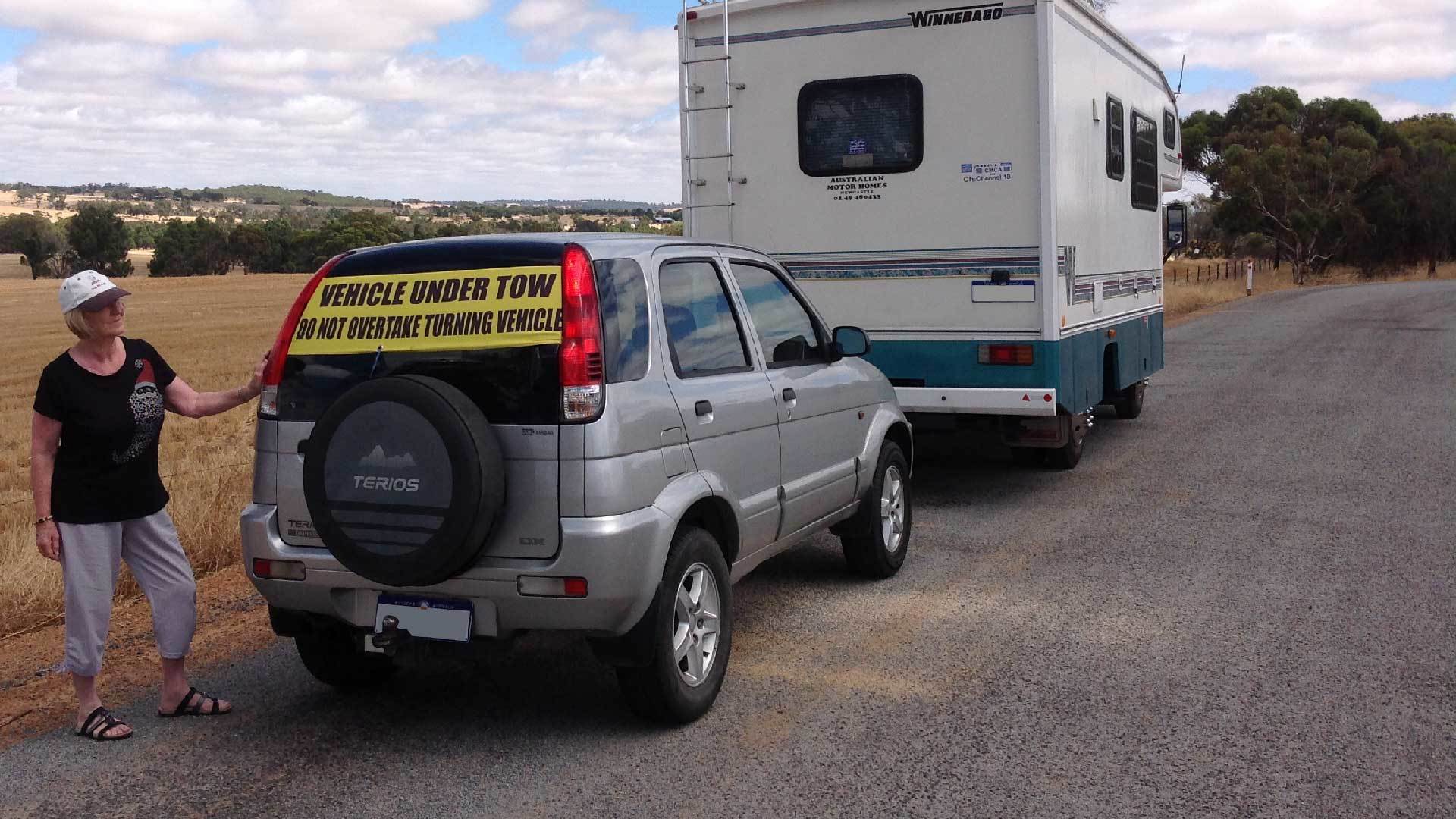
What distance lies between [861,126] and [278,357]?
524 centimetres

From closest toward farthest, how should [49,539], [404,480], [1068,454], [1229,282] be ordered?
[404,480] → [49,539] → [1068,454] → [1229,282]

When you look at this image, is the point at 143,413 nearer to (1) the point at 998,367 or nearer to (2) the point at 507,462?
(2) the point at 507,462

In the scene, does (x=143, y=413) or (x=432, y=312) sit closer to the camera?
(x=432, y=312)

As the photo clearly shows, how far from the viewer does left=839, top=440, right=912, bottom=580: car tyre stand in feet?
23.0

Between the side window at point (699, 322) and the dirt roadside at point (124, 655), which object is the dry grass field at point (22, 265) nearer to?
the dirt roadside at point (124, 655)

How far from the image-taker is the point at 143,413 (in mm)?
5055

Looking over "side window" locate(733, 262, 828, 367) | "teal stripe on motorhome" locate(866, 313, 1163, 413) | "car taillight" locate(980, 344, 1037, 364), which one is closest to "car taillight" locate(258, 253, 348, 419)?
"side window" locate(733, 262, 828, 367)

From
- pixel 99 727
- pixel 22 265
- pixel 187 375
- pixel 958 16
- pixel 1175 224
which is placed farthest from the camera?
pixel 22 265

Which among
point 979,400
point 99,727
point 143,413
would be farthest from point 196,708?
point 979,400

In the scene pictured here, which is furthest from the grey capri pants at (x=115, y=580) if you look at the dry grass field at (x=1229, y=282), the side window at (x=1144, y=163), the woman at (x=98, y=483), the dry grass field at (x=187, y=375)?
the dry grass field at (x=1229, y=282)

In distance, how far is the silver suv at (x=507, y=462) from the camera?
4.56 meters

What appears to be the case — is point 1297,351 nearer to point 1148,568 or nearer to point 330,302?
point 1148,568

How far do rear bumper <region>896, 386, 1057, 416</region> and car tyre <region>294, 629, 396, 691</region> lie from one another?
4330 millimetres

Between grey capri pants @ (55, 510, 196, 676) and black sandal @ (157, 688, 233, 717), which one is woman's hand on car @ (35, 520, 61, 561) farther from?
black sandal @ (157, 688, 233, 717)
